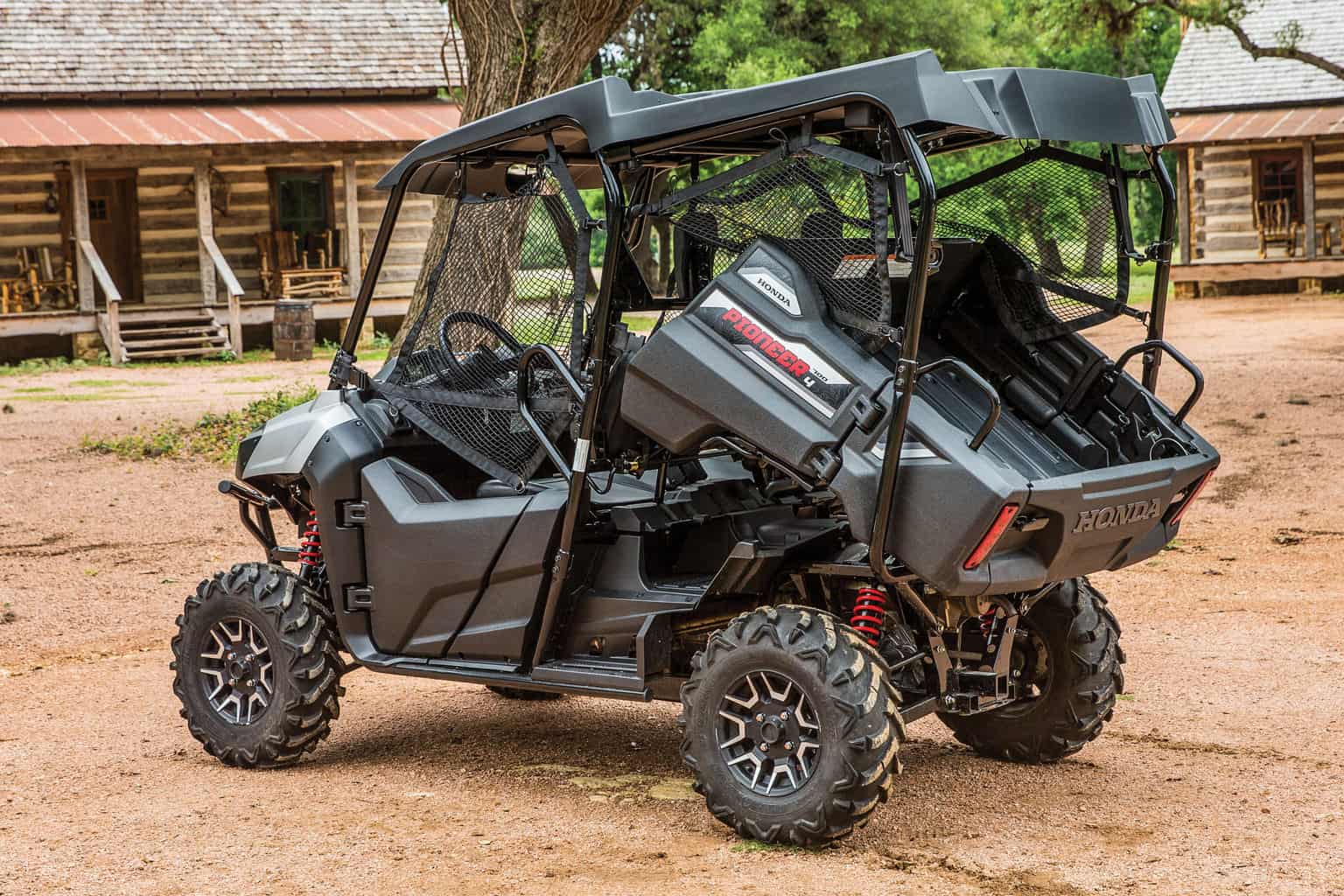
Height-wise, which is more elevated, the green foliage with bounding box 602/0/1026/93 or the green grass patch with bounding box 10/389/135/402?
the green foliage with bounding box 602/0/1026/93

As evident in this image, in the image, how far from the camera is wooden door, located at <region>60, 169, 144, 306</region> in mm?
26109

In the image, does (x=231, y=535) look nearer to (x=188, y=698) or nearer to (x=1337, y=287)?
(x=188, y=698)

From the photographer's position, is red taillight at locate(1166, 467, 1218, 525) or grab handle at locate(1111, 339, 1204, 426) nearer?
grab handle at locate(1111, 339, 1204, 426)

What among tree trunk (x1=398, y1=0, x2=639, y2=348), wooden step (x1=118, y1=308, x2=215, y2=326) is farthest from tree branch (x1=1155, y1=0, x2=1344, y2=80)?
wooden step (x1=118, y1=308, x2=215, y2=326)

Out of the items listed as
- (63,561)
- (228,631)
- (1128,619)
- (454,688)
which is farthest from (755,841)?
(63,561)

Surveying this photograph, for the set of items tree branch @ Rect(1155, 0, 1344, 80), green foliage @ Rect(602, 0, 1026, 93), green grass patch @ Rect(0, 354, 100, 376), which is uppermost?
green foliage @ Rect(602, 0, 1026, 93)

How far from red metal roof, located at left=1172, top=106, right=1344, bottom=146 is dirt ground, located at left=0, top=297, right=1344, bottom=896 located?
63.1ft

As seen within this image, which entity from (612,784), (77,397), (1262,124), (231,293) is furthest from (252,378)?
(1262,124)

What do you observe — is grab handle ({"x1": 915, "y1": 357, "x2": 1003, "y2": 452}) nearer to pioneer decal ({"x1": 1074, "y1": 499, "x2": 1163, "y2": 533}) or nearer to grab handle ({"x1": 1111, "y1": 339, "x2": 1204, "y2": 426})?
pioneer decal ({"x1": 1074, "y1": 499, "x2": 1163, "y2": 533})

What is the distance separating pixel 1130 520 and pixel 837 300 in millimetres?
1114

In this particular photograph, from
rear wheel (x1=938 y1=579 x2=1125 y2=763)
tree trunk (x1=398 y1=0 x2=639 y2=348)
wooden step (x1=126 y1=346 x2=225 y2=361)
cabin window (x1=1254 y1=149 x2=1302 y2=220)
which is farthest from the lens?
cabin window (x1=1254 y1=149 x2=1302 y2=220)

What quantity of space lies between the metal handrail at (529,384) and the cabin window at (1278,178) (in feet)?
90.2

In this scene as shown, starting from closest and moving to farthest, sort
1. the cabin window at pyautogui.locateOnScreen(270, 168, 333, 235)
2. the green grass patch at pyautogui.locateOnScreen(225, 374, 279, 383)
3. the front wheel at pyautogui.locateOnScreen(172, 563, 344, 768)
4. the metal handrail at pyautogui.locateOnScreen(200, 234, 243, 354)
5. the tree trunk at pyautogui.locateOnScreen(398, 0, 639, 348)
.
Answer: the front wheel at pyautogui.locateOnScreen(172, 563, 344, 768) < the tree trunk at pyautogui.locateOnScreen(398, 0, 639, 348) < the green grass patch at pyautogui.locateOnScreen(225, 374, 279, 383) < the metal handrail at pyautogui.locateOnScreen(200, 234, 243, 354) < the cabin window at pyautogui.locateOnScreen(270, 168, 333, 235)

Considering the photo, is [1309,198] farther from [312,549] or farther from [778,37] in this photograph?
[312,549]
